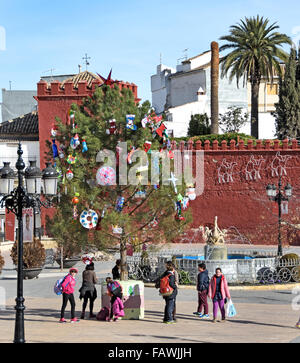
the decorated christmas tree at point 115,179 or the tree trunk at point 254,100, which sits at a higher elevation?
the tree trunk at point 254,100

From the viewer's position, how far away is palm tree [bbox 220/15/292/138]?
42219 mm

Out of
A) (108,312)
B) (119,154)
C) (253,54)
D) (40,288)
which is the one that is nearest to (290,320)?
(108,312)

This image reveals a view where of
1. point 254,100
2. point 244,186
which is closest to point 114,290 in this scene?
point 244,186

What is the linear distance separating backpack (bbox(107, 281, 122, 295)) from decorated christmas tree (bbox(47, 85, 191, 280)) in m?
1.34

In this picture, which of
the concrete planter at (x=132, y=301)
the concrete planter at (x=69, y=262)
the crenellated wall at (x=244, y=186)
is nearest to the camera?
the concrete planter at (x=132, y=301)

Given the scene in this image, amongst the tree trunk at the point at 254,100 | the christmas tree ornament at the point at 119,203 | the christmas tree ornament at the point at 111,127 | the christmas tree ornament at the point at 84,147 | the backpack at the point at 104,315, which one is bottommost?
the backpack at the point at 104,315

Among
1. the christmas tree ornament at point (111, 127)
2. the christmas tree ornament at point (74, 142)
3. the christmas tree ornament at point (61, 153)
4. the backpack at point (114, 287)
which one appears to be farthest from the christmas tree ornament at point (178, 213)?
the christmas tree ornament at point (61, 153)

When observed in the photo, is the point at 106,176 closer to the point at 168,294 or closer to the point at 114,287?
the point at 114,287

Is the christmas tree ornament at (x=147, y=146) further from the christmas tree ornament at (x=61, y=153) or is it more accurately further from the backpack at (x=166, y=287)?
the backpack at (x=166, y=287)

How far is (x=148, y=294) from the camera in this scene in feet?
64.2

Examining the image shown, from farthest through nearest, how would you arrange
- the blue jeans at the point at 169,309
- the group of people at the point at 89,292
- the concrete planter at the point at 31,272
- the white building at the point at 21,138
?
the white building at the point at 21,138, the concrete planter at the point at 31,272, the group of people at the point at 89,292, the blue jeans at the point at 169,309

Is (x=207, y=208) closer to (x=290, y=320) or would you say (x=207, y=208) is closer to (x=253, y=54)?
(x=253, y=54)

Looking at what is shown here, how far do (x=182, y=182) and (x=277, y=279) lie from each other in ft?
20.9

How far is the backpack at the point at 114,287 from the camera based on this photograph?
47.6ft
